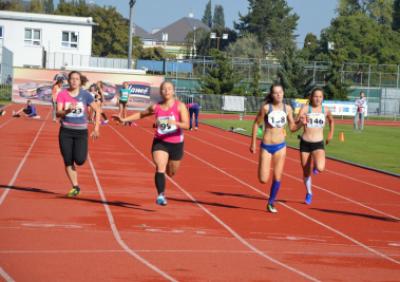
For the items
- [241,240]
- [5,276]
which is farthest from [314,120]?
[5,276]

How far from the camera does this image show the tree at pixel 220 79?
2472 inches

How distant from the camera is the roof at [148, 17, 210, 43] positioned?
17812cm

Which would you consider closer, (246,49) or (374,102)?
(374,102)

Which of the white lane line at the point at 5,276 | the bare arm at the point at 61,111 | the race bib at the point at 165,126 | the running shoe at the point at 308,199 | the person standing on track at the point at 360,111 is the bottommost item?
the running shoe at the point at 308,199

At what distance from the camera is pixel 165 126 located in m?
12.3

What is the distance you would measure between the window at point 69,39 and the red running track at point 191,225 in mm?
59170

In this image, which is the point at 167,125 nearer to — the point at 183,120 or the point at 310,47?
the point at 183,120

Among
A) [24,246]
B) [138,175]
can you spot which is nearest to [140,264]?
[24,246]

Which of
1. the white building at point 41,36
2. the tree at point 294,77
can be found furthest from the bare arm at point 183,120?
the white building at point 41,36

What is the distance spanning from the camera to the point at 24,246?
938cm

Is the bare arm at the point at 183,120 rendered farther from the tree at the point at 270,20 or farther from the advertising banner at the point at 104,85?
the tree at the point at 270,20

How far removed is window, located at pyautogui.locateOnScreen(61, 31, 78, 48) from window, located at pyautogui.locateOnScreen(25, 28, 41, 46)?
2.22 meters

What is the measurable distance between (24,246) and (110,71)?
148 feet

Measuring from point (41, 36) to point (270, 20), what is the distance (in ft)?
202
